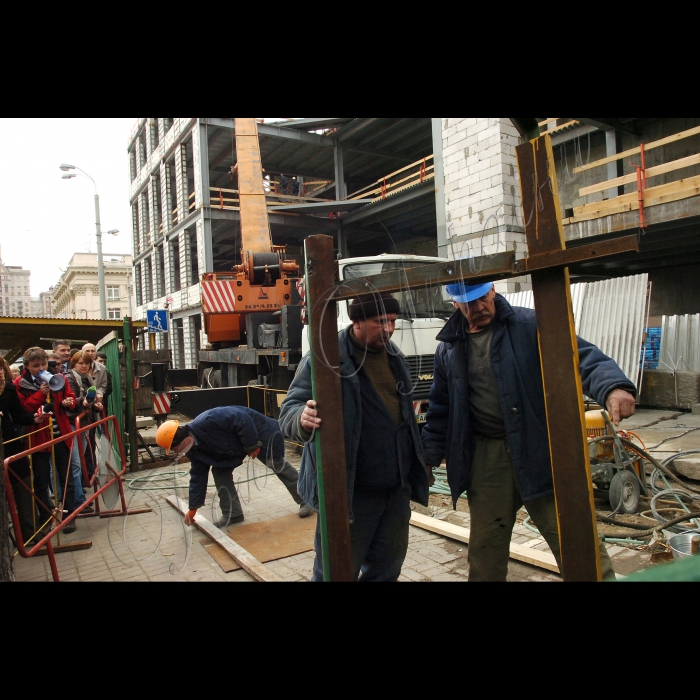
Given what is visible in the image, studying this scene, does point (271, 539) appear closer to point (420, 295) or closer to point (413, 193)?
point (420, 295)

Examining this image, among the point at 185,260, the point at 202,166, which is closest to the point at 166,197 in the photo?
the point at 185,260

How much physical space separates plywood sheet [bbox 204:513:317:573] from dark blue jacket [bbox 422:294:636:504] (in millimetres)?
2286

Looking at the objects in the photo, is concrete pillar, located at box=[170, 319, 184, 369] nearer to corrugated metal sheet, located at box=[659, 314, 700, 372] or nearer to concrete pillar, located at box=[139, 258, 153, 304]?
concrete pillar, located at box=[139, 258, 153, 304]

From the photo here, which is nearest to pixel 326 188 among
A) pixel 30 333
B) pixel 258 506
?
pixel 30 333

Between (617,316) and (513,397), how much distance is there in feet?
25.1

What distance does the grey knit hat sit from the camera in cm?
226

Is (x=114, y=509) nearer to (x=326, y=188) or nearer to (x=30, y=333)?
(x=30, y=333)

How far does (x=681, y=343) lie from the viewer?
872cm

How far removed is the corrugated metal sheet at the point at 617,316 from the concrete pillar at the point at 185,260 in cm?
1888

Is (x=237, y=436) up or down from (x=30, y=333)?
down

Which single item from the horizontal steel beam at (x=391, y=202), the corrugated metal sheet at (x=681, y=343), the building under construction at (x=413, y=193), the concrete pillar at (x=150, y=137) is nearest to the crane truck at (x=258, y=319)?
the building under construction at (x=413, y=193)
